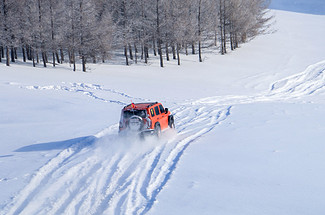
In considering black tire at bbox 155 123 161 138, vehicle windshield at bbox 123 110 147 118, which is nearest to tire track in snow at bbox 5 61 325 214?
black tire at bbox 155 123 161 138

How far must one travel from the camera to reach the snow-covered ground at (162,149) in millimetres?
7762

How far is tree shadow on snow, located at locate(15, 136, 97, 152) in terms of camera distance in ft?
39.0

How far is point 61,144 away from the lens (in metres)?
12.5

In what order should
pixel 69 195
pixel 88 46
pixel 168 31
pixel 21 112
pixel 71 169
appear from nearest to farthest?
pixel 69 195 < pixel 71 169 < pixel 21 112 < pixel 88 46 < pixel 168 31

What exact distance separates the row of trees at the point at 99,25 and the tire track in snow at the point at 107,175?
63.3 feet

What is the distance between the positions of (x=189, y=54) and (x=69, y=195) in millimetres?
38979

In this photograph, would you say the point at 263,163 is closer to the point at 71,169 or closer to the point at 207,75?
the point at 71,169

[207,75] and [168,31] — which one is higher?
[168,31]

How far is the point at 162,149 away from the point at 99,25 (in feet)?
77.2

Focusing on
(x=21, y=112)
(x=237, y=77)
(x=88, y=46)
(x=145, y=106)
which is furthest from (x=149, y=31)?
(x=145, y=106)

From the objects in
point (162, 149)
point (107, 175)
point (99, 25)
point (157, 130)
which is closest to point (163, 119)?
point (157, 130)

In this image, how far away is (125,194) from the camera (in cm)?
815

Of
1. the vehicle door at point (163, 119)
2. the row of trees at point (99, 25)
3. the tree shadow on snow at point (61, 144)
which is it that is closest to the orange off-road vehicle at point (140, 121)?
the vehicle door at point (163, 119)

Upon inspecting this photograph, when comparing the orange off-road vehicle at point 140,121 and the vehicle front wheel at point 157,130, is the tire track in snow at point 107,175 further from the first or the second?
the orange off-road vehicle at point 140,121
